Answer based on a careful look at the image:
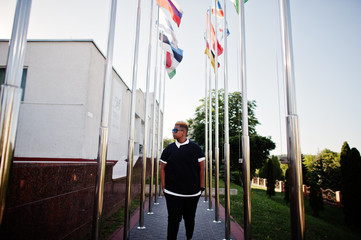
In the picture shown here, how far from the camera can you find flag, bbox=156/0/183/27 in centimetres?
640

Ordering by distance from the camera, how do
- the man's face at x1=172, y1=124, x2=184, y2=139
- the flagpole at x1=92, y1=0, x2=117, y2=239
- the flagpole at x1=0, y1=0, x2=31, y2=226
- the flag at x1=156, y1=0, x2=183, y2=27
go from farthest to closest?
1. the flag at x1=156, y1=0, x2=183, y2=27
2. the man's face at x1=172, y1=124, x2=184, y2=139
3. the flagpole at x1=92, y1=0, x2=117, y2=239
4. the flagpole at x1=0, y1=0, x2=31, y2=226

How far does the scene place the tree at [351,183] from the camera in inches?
405

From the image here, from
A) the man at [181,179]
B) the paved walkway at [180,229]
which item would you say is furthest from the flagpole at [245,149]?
the paved walkway at [180,229]

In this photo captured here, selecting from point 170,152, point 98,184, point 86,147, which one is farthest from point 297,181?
point 86,147

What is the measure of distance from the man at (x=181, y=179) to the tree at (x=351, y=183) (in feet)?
35.8

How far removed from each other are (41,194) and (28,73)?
796 centimetres

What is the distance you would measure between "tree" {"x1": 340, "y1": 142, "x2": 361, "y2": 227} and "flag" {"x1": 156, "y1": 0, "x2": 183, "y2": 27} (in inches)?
429

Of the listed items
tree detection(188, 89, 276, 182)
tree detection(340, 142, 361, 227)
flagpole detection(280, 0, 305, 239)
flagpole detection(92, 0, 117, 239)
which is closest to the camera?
flagpole detection(280, 0, 305, 239)

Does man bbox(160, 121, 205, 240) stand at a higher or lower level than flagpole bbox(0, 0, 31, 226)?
lower

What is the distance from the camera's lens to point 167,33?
713 centimetres

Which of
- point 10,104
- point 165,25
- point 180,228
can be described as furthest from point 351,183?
point 10,104

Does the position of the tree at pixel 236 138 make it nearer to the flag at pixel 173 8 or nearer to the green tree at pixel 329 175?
the green tree at pixel 329 175

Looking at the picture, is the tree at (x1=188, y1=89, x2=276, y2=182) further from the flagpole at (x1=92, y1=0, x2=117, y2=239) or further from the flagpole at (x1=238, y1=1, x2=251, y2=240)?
the flagpole at (x1=92, y1=0, x2=117, y2=239)

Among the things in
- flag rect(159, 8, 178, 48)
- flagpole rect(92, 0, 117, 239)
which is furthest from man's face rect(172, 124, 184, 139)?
flag rect(159, 8, 178, 48)
